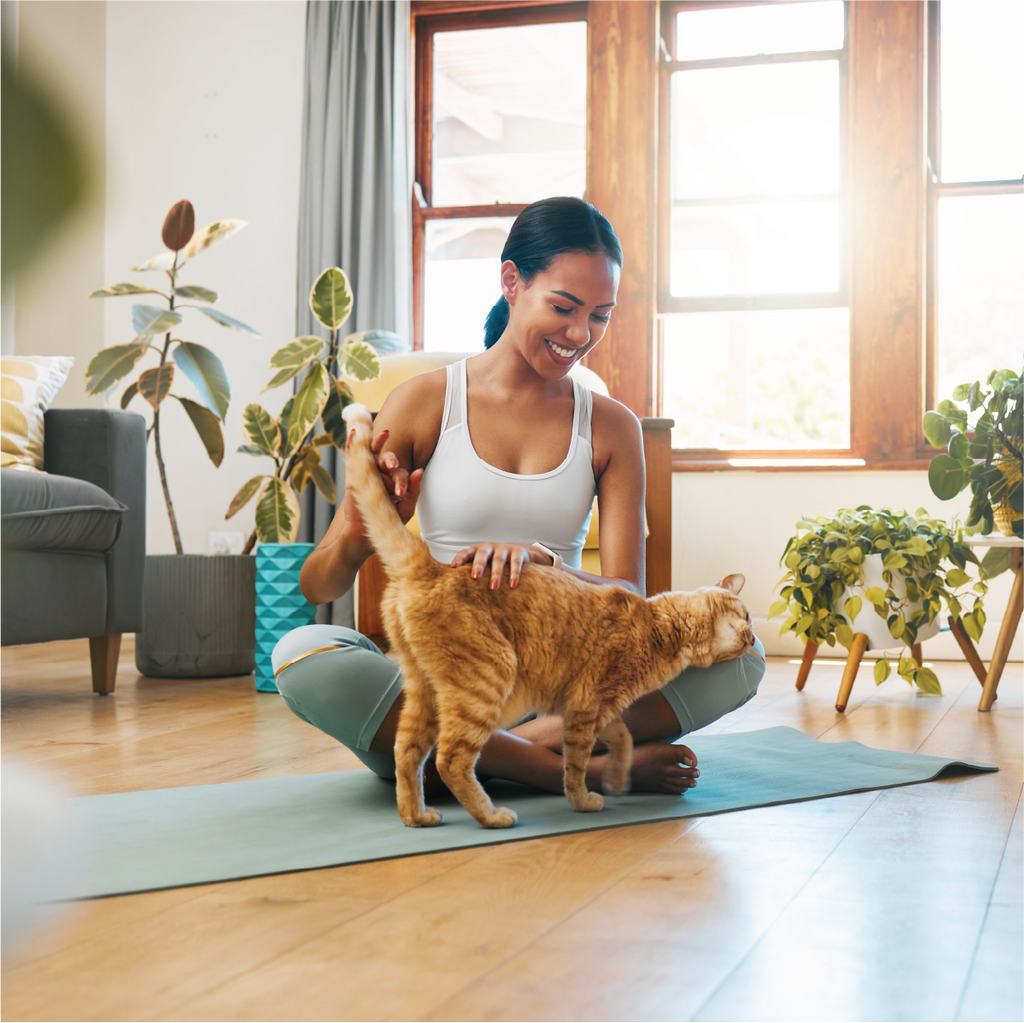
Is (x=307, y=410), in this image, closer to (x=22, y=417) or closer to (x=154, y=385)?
(x=154, y=385)

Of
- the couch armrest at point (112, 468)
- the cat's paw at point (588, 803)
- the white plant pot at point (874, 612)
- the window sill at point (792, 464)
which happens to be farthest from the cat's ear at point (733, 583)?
the window sill at point (792, 464)

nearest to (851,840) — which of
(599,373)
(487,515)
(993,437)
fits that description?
(487,515)

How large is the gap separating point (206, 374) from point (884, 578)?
2.04 metres

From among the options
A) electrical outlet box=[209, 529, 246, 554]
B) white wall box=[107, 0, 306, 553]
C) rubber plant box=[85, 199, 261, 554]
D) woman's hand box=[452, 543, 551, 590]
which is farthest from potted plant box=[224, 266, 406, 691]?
woman's hand box=[452, 543, 551, 590]

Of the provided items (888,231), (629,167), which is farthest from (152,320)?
(888,231)

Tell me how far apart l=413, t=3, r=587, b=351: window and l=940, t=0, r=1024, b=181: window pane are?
143cm

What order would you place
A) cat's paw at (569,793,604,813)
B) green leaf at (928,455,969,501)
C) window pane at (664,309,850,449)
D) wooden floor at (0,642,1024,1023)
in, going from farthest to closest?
window pane at (664,309,850,449), green leaf at (928,455,969,501), cat's paw at (569,793,604,813), wooden floor at (0,642,1024,1023)

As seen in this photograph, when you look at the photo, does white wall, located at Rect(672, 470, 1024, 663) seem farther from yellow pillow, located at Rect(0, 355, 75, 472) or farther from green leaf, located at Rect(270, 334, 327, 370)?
yellow pillow, located at Rect(0, 355, 75, 472)

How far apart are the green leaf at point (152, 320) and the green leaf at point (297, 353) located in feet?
1.10

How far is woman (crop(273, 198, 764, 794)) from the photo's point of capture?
1.56 m

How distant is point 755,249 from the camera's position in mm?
4152

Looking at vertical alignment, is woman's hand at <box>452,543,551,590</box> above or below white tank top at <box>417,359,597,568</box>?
below

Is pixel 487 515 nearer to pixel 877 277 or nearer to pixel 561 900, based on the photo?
pixel 561 900

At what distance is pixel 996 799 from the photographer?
162 centimetres
